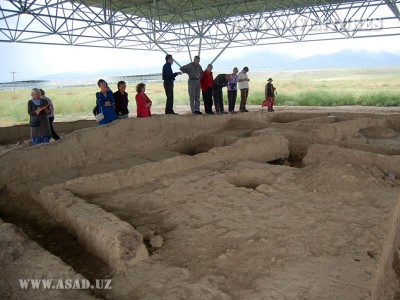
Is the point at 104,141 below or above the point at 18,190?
above

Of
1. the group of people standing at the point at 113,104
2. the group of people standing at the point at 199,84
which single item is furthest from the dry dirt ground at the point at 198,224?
the group of people standing at the point at 199,84

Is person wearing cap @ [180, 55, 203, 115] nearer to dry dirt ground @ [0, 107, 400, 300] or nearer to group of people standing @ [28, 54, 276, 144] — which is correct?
group of people standing @ [28, 54, 276, 144]

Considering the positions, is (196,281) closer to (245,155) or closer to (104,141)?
(245,155)

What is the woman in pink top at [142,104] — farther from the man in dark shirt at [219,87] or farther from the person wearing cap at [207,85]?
the man in dark shirt at [219,87]

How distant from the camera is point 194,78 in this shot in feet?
29.8

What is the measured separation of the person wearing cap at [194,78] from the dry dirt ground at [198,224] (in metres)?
2.91

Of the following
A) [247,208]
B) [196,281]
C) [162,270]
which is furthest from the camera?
[247,208]

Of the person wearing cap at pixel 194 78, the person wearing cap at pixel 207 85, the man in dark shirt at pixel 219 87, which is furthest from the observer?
the man in dark shirt at pixel 219 87

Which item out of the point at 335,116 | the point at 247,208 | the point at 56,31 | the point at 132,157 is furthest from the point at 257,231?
the point at 56,31

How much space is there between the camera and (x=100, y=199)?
14.6 feet

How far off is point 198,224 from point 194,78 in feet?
19.9

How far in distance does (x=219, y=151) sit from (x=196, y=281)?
11.7ft

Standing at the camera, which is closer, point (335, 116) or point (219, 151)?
point (219, 151)

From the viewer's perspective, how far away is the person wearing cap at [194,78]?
887 cm
